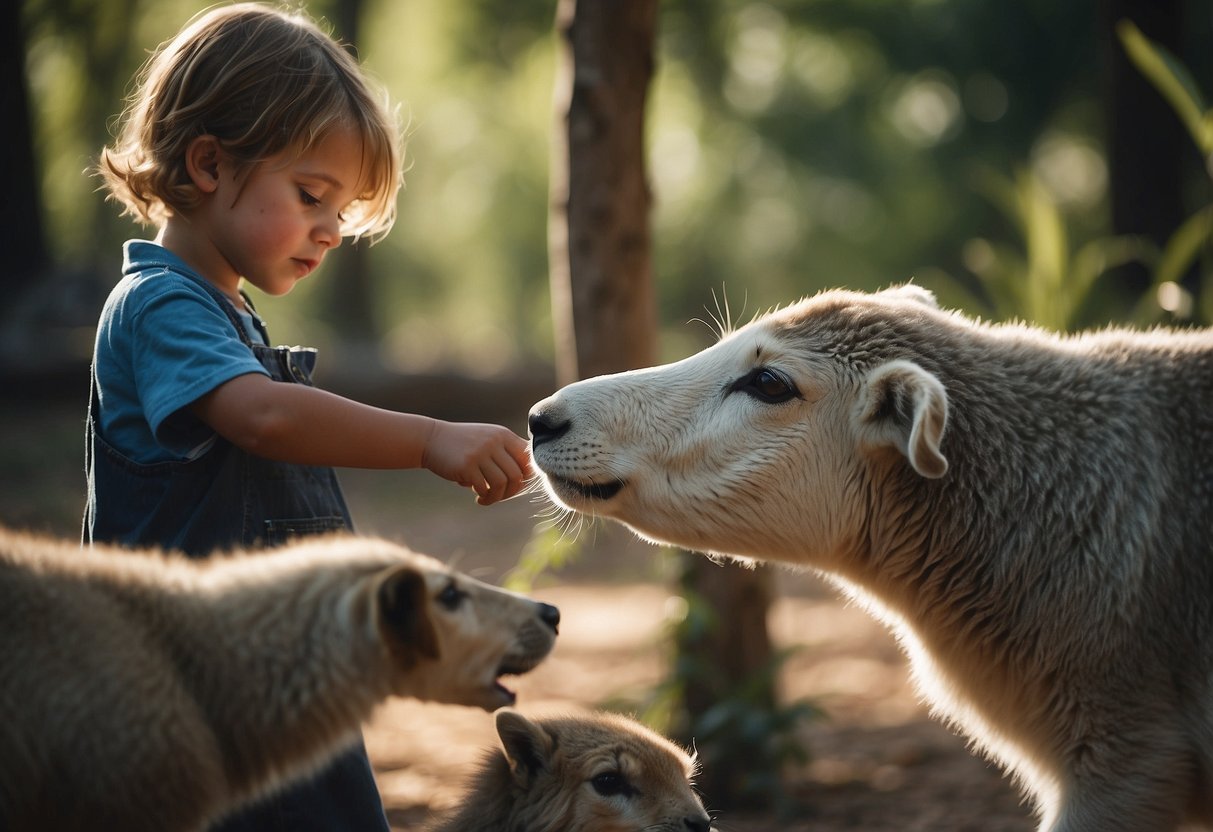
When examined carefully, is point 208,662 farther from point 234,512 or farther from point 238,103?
point 238,103

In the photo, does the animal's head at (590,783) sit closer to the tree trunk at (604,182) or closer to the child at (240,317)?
the child at (240,317)

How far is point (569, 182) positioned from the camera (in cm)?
564

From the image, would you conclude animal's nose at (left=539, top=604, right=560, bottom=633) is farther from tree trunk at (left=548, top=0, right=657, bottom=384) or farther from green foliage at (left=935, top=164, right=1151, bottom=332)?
green foliage at (left=935, top=164, right=1151, bottom=332)

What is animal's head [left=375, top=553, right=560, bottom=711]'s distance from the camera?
275cm

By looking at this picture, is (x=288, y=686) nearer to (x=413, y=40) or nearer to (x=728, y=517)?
(x=728, y=517)

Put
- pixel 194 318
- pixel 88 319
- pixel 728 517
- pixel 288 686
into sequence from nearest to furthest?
pixel 288 686 < pixel 194 318 < pixel 728 517 < pixel 88 319

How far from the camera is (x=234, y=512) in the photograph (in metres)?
3.45

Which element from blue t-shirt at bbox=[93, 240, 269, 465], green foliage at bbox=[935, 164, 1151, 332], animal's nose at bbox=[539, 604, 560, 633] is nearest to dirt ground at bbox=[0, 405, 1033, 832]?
animal's nose at bbox=[539, 604, 560, 633]

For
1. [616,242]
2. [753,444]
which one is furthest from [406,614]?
[616,242]

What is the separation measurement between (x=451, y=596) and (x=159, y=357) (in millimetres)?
→ 1054

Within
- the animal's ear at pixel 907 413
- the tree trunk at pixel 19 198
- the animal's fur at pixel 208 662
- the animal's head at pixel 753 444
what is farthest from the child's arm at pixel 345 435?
the tree trunk at pixel 19 198

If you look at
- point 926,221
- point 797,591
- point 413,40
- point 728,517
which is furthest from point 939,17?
point 728,517

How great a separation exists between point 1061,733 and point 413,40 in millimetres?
28764

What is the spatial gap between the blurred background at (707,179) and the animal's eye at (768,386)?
5.08ft
